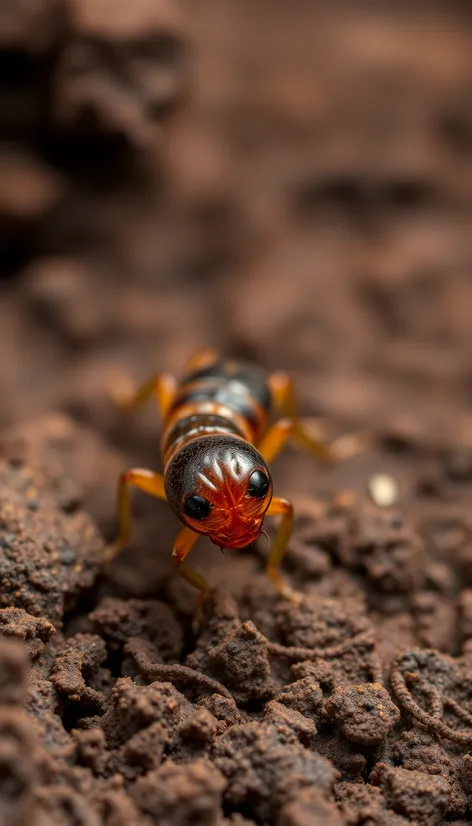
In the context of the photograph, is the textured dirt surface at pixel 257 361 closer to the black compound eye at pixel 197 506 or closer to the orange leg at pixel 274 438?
the orange leg at pixel 274 438

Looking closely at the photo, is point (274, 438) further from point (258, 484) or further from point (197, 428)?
point (258, 484)

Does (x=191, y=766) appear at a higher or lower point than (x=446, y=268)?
lower

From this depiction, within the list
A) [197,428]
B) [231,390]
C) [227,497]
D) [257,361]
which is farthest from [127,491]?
[257,361]

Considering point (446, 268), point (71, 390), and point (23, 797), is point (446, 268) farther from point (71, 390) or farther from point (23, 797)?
point (23, 797)

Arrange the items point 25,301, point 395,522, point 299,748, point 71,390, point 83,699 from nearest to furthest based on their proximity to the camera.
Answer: point 299,748 < point 83,699 < point 395,522 < point 71,390 < point 25,301

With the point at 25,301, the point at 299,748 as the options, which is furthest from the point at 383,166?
the point at 299,748

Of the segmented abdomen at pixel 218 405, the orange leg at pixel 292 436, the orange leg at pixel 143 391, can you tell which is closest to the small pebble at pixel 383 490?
the orange leg at pixel 292 436

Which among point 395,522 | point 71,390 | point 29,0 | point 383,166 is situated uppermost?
point 29,0
